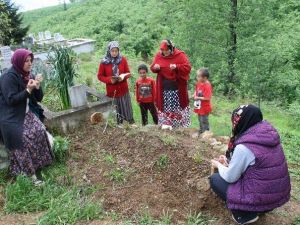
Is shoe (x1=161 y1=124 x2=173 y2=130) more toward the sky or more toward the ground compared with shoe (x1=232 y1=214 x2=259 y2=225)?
more toward the sky

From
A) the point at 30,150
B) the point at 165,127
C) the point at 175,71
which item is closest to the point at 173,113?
the point at 165,127

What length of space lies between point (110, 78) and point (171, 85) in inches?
37.1

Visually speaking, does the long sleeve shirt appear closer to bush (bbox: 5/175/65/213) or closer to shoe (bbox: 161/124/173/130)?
bush (bbox: 5/175/65/213)

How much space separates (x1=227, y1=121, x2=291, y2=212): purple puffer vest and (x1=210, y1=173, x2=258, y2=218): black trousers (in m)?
0.11

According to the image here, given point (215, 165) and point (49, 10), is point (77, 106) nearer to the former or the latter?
point (215, 165)

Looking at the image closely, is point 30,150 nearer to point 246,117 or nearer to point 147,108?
point 147,108

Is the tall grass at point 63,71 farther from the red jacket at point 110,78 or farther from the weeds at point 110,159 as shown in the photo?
the weeds at point 110,159

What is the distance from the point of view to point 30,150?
15.3ft

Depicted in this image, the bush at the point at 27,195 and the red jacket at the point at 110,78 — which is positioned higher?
the red jacket at the point at 110,78

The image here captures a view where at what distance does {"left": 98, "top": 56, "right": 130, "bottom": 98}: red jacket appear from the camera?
6156 mm

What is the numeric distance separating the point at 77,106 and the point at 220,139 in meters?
2.16

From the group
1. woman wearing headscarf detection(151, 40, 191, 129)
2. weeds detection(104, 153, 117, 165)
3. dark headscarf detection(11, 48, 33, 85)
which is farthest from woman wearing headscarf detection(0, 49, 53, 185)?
woman wearing headscarf detection(151, 40, 191, 129)

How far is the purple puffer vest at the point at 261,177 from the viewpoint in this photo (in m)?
3.41

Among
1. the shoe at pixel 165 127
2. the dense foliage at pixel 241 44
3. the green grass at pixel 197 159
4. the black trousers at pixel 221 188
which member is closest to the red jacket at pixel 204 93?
the shoe at pixel 165 127
